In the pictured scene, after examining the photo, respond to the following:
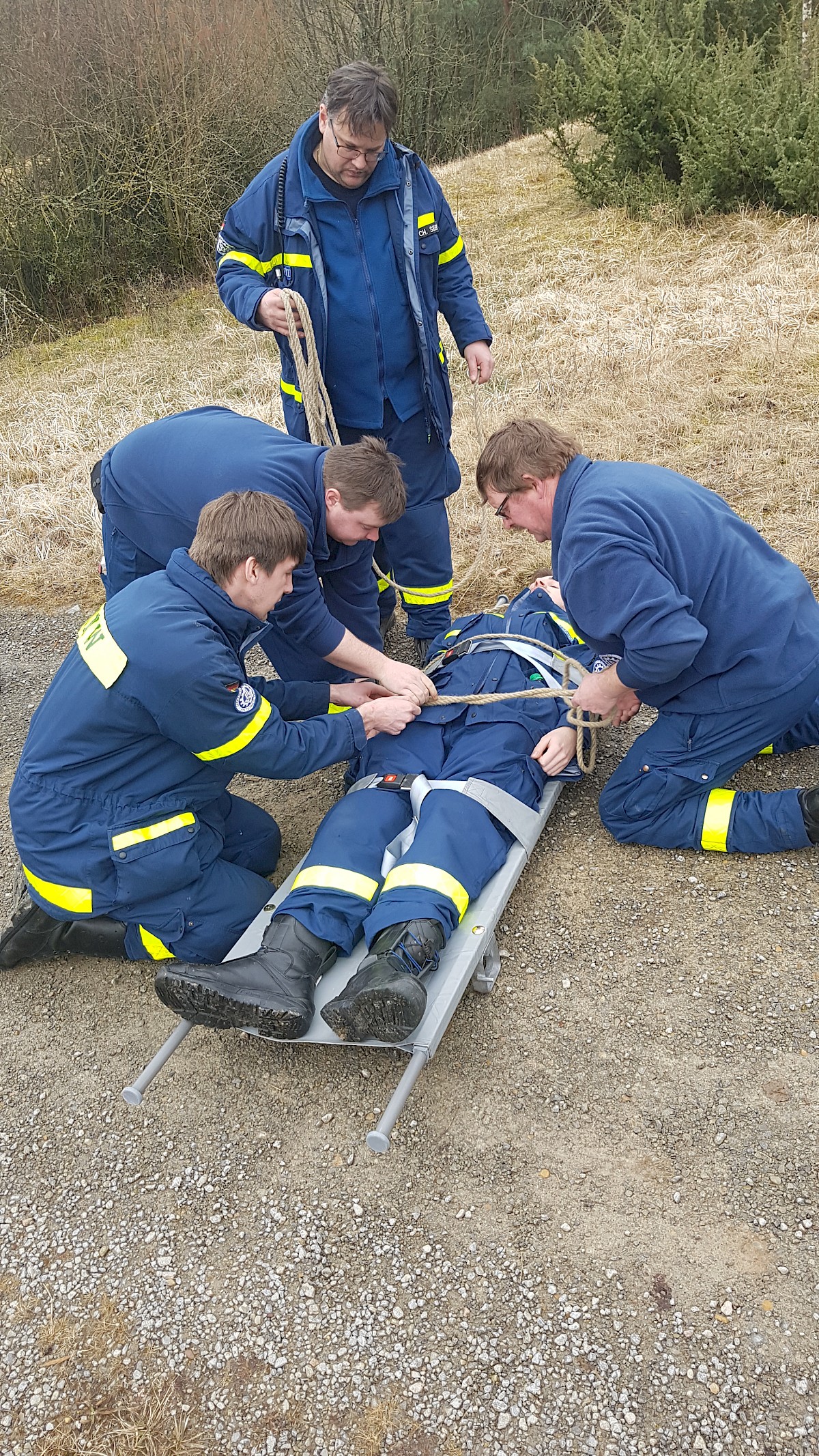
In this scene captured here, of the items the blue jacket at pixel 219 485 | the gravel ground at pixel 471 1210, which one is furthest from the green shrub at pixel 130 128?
the gravel ground at pixel 471 1210

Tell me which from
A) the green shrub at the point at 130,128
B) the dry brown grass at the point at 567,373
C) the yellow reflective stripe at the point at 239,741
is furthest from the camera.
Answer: the green shrub at the point at 130,128

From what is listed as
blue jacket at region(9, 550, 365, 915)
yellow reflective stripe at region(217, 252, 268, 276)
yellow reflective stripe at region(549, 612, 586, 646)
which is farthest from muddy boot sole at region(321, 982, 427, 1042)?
yellow reflective stripe at region(217, 252, 268, 276)

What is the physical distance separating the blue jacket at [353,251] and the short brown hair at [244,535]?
1403 mm

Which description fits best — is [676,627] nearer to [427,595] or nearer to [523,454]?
[523,454]

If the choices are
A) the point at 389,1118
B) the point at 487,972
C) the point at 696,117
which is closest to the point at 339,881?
the point at 487,972

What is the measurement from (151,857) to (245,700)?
533mm

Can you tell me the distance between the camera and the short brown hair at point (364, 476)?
3186 mm

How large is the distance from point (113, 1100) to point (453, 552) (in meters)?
3.51

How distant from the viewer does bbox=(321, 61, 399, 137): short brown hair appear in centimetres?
332

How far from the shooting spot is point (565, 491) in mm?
2959

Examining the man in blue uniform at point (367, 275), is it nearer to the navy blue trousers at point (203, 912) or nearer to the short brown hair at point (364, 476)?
the short brown hair at point (364, 476)

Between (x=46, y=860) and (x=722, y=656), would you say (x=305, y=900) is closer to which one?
(x=46, y=860)

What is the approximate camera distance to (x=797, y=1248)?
7.16ft

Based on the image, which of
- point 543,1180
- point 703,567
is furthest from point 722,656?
point 543,1180
